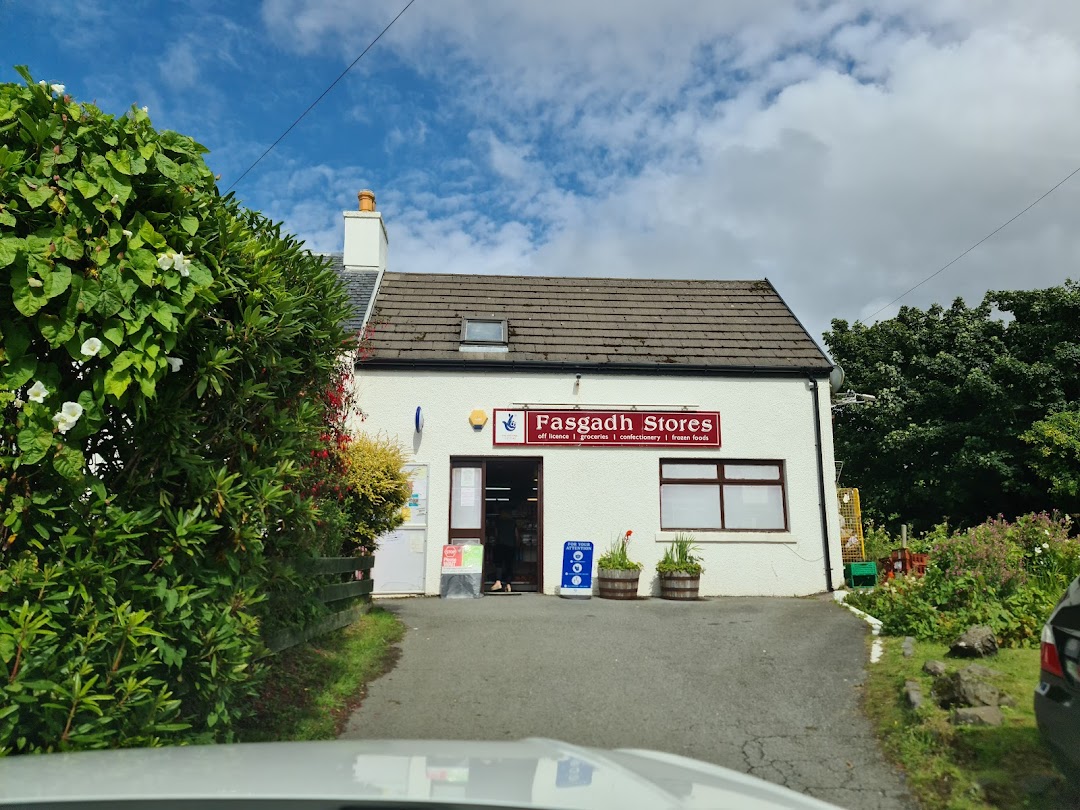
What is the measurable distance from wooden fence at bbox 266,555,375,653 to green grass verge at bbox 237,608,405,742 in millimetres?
163

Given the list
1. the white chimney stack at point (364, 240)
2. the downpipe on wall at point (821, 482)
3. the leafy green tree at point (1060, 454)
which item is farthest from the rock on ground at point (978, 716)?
the leafy green tree at point (1060, 454)

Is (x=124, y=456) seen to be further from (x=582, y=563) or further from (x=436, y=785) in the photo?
(x=582, y=563)

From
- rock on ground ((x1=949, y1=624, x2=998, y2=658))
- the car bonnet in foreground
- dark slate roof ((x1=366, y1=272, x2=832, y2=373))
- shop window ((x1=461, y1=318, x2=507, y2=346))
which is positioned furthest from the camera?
shop window ((x1=461, y1=318, x2=507, y2=346))

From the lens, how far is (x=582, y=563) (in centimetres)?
1359

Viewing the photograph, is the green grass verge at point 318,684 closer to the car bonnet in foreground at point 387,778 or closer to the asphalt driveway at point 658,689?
the asphalt driveway at point 658,689

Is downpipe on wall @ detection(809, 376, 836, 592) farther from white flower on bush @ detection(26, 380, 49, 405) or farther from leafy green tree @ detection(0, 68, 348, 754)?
white flower on bush @ detection(26, 380, 49, 405)

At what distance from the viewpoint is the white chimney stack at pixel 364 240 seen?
17422mm

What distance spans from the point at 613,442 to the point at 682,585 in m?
2.79

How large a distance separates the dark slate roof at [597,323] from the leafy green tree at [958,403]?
34.8 feet

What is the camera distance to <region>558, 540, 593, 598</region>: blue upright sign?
44.2ft

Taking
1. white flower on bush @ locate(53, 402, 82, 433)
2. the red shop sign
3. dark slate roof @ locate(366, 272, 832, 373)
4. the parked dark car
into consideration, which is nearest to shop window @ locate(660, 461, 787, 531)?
the red shop sign

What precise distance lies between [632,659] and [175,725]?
226 inches

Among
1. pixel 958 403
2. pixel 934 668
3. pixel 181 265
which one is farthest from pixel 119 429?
pixel 958 403

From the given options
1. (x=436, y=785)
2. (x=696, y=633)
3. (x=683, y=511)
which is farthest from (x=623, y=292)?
(x=436, y=785)
